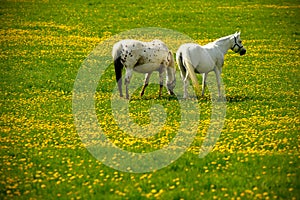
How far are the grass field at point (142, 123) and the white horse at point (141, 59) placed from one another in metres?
1.09

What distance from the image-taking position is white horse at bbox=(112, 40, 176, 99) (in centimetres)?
1942

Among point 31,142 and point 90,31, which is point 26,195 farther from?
point 90,31

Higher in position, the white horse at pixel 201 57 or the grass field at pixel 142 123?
the white horse at pixel 201 57

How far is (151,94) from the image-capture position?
68.5 feet

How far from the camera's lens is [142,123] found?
15953 mm

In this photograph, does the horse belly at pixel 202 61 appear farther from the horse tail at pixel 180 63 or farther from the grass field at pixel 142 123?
the grass field at pixel 142 123

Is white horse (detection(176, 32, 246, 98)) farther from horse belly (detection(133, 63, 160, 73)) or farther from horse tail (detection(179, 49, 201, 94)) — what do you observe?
horse belly (detection(133, 63, 160, 73))

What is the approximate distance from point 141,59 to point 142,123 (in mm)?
4514

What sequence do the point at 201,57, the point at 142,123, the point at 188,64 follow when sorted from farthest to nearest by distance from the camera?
the point at 201,57 < the point at 188,64 < the point at 142,123

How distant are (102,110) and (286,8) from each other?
1316 inches

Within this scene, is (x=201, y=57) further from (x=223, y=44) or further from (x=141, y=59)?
(x=141, y=59)

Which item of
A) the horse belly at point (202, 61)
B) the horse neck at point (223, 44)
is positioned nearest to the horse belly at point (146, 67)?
the horse belly at point (202, 61)

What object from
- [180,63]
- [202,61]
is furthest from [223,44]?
[180,63]

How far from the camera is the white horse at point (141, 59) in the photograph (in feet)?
63.7
